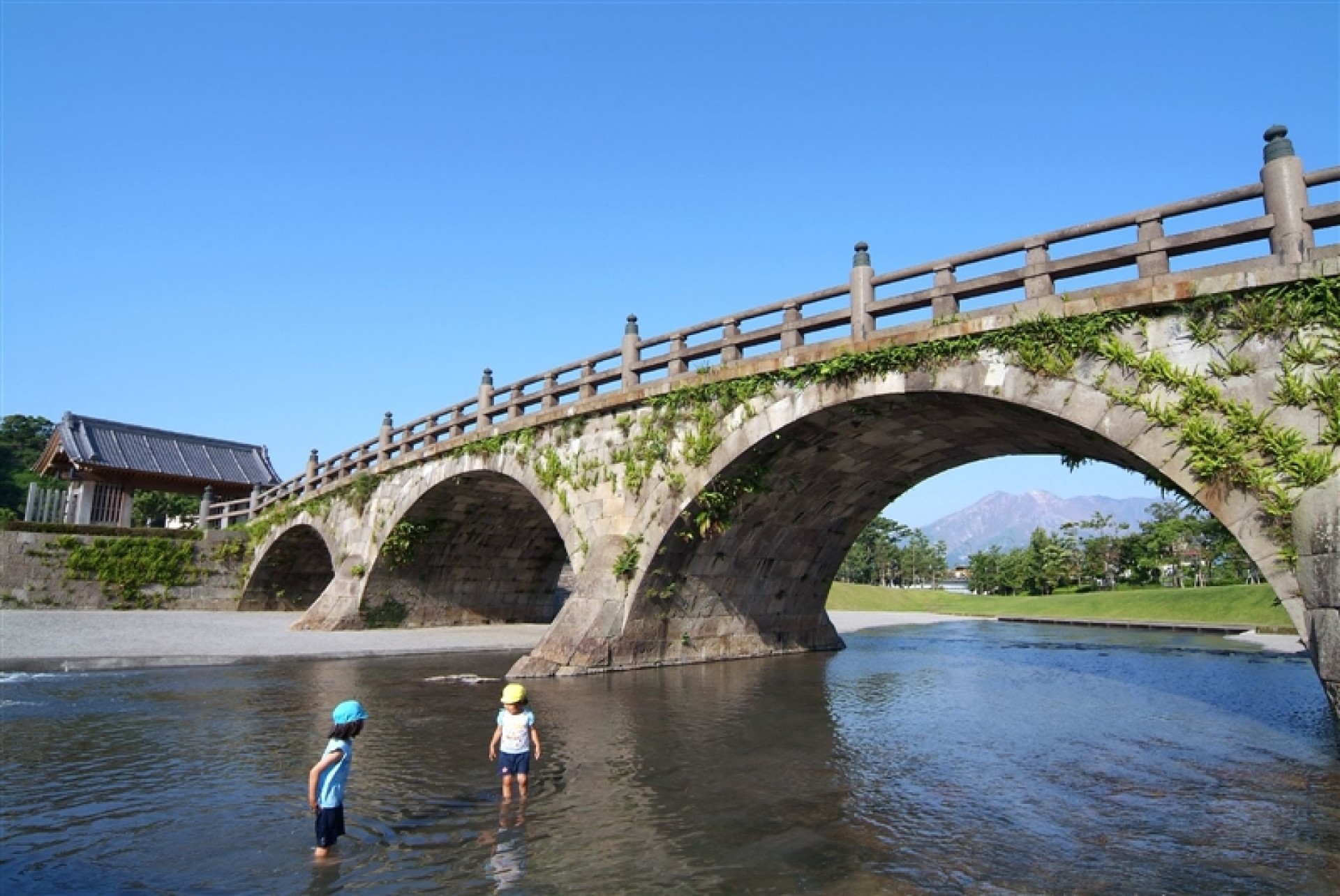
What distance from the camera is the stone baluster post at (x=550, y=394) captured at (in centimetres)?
1977

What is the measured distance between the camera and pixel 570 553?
17.9 meters

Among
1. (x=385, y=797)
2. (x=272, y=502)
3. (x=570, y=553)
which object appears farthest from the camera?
(x=272, y=502)

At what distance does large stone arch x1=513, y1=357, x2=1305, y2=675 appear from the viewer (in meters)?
11.3

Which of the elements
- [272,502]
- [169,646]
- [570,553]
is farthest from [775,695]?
[272,502]

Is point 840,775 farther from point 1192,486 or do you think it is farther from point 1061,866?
point 1192,486

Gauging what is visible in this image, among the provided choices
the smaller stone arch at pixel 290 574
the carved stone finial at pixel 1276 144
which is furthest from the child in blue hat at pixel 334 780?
the smaller stone arch at pixel 290 574

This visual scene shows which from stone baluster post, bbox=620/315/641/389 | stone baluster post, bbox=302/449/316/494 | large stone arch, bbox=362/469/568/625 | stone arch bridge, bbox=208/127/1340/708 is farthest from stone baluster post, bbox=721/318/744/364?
stone baluster post, bbox=302/449/316/494

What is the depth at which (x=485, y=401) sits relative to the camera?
2231 centimetres

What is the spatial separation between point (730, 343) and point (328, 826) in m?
11.5

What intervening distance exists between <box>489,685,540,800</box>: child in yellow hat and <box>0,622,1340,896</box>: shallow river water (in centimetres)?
22

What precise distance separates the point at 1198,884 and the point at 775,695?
8352mm

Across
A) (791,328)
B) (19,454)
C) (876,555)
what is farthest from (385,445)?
(876,555)

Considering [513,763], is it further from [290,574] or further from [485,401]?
[290,574]

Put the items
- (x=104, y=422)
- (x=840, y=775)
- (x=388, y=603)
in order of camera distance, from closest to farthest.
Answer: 1. (x=840, y=775)
2. (x=388, y=603)
3. (x=104, y=422)
